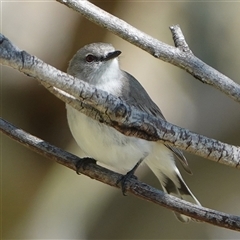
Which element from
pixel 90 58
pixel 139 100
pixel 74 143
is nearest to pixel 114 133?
pixel 139 100

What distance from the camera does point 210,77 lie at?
8.28 feet

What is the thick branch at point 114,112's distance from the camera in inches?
69.1

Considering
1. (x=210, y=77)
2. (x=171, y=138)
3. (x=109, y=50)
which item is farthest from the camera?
(x=109, y=50)

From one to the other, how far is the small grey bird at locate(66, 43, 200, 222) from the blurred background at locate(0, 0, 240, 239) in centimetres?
46

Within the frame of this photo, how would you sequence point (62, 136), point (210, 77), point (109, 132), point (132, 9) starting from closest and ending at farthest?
point (210, 77) < point (109, 132) < point (62, 136) < point (132, 9)

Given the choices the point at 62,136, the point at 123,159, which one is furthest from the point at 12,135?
the point at 62,136

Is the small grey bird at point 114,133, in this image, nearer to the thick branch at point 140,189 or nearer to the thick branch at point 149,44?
the thick branch at point 140,189

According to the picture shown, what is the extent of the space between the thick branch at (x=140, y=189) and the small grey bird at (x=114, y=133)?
0.28 m

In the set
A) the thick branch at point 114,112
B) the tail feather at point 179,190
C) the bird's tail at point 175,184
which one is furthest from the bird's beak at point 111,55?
the thick branch at point 114,112

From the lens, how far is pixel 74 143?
435cm

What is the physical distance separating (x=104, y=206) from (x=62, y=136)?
2.15 ft

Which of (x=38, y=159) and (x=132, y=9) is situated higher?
(x=132, y=9)

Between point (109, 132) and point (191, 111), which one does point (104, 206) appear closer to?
point (191, 111)

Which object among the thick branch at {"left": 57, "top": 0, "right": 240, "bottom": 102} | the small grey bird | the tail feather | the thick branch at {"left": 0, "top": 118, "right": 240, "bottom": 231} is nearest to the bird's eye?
the small grey bird
